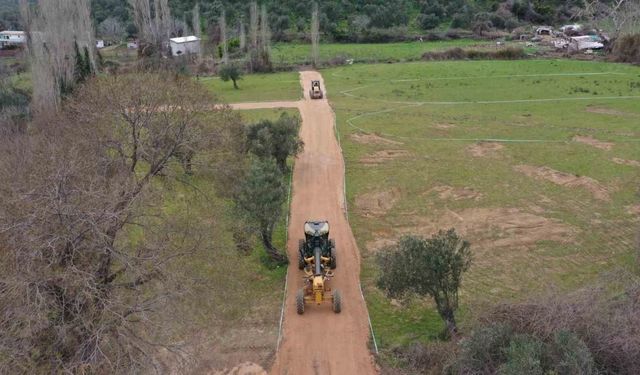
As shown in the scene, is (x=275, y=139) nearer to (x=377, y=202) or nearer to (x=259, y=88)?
(x=377, y=202)

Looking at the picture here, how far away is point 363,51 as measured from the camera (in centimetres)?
7831

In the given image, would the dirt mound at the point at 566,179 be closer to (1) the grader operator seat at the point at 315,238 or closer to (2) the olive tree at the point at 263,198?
(1) the grader operator seat at the point at 315,238

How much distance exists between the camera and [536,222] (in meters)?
26.2

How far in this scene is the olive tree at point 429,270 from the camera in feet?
55.8

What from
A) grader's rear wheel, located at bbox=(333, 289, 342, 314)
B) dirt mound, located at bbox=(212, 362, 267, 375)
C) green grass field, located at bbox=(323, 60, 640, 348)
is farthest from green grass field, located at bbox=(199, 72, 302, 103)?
dirt mound, located at bbox=(212, 362, 267, 375)

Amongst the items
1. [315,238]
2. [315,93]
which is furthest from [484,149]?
[315,93]

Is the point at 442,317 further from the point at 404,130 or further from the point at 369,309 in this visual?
the point at 404,130

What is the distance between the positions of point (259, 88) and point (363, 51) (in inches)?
958

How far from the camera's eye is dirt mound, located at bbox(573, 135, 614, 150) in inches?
1425

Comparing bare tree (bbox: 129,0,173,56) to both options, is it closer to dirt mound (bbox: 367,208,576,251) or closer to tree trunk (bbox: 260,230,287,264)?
dirt mound (bbox: 367,208,576,251)

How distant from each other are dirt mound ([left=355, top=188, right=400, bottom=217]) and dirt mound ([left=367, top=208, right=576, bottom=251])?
217cm

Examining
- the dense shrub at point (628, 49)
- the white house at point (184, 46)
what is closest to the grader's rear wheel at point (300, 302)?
the dense shrub at point (628, 49)

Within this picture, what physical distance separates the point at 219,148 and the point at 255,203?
9447 millimetres

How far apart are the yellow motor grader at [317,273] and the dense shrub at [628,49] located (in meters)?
59.0
